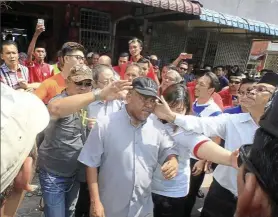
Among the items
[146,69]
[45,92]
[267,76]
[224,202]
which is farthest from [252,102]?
[146,69]

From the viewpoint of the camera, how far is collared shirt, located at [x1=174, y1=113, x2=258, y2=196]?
2.06 m

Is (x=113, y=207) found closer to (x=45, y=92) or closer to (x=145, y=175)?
(x=145, y=175)

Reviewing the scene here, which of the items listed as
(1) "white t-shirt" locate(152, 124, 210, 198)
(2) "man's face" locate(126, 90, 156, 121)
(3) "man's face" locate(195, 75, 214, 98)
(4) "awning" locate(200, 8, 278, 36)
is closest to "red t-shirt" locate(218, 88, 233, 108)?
(3) "man's face" locate(195, 75, 214, 98)

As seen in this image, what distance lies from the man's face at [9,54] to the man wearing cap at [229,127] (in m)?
2.31

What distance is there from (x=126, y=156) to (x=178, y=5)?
559cm

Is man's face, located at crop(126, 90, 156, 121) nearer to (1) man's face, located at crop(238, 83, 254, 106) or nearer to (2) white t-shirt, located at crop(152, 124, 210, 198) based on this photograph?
(2) white t-shirt, located at crop(152, 124, 210, 198)

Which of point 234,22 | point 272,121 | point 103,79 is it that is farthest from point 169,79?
point 234,22

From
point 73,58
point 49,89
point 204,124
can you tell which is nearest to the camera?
point 204,124

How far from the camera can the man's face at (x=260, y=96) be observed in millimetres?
2090

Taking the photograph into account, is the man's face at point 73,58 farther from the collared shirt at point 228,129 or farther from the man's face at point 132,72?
the collared shirt at point 228,129

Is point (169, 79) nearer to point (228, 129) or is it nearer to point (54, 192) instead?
point (228, 129)

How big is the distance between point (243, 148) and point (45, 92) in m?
2.06

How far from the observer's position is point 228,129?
215 centimetres

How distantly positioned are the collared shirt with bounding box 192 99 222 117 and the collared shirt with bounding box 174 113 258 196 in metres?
0.97
